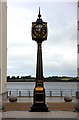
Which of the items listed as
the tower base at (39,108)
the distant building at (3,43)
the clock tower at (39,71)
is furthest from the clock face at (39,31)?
the distant building at (3,43)

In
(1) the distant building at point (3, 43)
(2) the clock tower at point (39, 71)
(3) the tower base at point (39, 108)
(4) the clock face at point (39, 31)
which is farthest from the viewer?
(1) the distant building at point (3, 43)

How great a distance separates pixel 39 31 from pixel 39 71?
8.05 ft

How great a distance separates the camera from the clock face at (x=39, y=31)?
80.8 feet

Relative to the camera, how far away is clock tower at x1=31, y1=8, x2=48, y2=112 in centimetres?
2442

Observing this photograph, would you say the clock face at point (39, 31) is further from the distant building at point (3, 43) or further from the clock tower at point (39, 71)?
the distant building at point (3, 43)

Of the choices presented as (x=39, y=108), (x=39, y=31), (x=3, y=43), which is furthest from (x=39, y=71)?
(x=3, y=43)

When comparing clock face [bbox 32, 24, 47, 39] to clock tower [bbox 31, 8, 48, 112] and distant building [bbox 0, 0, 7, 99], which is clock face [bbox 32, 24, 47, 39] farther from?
distant building [bbox 0, 0, 7, 99]

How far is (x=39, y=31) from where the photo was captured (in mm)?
24719

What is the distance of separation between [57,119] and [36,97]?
17.1ft

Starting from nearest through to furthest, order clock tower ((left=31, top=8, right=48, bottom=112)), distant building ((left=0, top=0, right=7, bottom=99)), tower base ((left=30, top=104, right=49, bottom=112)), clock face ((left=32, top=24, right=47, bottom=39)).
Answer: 1. tower base ((left=30, top=104, right=49, bottom=112))
2. clock tower ((left=31, top=8, right=48, bottom=112))
3. clock face ((left=32, top=24, right=47, bottom=39))
4. distant building ((left=0, top=0, right=7, bottom=99))

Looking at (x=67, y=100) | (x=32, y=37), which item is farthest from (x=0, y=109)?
(x=67, y=100)

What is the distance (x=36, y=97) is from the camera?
965 inches

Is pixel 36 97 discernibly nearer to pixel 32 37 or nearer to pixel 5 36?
pixel 32 37

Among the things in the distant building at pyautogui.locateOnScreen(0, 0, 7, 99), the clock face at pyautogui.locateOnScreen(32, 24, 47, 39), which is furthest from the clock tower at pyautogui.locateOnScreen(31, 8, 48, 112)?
the distant building at pyautogui.locateOnScreen(0, 0, 7, 99)
